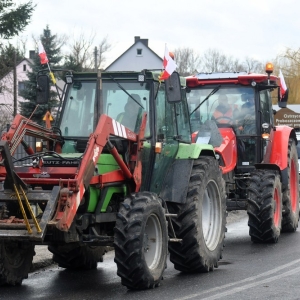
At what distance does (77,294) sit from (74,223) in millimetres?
812

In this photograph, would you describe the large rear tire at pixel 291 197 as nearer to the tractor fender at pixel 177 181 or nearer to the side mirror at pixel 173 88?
the tractor fender at pixel 177 181

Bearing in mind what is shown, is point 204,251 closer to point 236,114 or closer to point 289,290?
point 289,290

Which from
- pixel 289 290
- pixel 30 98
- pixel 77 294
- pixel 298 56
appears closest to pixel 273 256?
pixel 289 290

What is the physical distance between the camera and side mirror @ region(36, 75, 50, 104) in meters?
10.4

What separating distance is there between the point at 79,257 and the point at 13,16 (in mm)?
20791

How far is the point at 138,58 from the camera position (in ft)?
275

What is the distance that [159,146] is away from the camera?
9.88 metres

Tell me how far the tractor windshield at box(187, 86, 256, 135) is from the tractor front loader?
3263 mm

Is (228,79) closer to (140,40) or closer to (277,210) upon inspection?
(277,210)

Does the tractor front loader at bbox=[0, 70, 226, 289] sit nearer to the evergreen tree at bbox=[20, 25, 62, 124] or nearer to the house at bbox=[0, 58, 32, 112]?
the house at bbox=[0, 58, 32, 112]

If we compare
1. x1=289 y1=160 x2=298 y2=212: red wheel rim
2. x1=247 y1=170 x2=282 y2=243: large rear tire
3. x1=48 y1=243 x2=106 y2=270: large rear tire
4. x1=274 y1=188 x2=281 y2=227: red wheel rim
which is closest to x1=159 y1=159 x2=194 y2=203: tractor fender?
x1=48 y1=243 x2=106 y2=270: large rear tire

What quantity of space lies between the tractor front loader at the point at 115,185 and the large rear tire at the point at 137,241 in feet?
0.04

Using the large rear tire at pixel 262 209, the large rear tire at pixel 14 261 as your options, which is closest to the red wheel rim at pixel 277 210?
the large rear tire at pixel 262 209

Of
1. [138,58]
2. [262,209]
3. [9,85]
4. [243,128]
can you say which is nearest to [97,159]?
[262,209]
